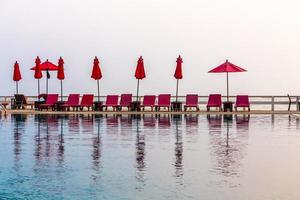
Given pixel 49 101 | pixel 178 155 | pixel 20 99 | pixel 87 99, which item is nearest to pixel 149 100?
pixel 87 99

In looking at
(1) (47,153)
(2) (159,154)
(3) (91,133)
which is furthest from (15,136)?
(2) (159,154)

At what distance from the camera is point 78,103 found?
36.7 meters

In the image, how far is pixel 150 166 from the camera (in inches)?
412

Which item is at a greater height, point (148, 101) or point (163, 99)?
point (163, 99)

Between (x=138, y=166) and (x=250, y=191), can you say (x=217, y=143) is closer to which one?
(x=138, y=166)

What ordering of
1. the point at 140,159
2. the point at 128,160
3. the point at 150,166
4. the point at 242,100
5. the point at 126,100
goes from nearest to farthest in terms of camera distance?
the point at 150,166
the point at 128,160
the point at 140,159
the point at 242,100
the point at 126,100

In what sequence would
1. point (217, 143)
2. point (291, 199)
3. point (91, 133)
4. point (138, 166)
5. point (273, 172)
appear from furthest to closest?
point (91, 133) → point (217, 143) → point (138, 166) → point (273, 172) → point (291, 199)

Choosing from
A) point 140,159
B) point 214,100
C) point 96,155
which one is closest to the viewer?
point 140,159

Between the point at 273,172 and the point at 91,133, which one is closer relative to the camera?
the point at 273,172

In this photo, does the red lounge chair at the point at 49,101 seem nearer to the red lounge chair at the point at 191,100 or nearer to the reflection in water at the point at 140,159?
the red lounge chair at the point at 191,100

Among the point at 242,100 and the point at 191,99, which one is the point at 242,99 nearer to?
the point at 242,100

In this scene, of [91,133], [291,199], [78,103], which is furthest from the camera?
[78,103]

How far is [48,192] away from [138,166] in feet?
9.37

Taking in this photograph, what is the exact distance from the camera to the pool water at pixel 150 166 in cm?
792
